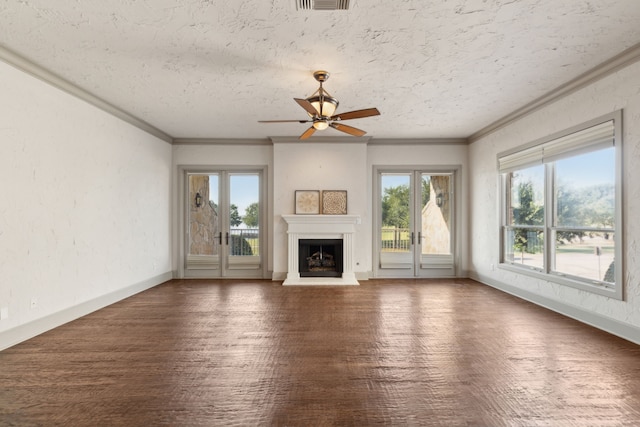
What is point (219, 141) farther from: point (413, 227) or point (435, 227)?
point (435, 227)

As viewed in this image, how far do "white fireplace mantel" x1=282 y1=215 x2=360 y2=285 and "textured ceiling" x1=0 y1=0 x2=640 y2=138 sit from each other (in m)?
2.33

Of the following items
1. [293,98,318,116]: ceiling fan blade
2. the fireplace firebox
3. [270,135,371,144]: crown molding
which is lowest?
the fireplace firebox

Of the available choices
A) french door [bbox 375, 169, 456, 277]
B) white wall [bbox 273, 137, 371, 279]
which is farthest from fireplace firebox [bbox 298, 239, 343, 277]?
french door [bbox 375, 169, 456, 277]

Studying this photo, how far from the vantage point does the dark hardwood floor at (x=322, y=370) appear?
2.05 meters

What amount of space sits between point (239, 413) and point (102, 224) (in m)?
3.60

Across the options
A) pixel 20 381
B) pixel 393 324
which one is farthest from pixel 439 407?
pixel 20 381

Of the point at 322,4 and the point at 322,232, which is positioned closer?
the point at 322,4

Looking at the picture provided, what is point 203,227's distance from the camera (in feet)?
22.0

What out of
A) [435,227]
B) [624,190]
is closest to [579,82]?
[624,190]

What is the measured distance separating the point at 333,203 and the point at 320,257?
1.11 meters

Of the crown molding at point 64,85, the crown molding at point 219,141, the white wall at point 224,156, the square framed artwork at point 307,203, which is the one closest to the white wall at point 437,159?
the square framed artwork at point 307,203

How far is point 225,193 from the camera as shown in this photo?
22.0 ft

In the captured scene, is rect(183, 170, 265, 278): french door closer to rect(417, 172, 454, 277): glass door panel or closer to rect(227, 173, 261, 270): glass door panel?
rect(227, 173, 261, 270): glass door panel

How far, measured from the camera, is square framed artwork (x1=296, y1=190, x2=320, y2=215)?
645 centimetres
